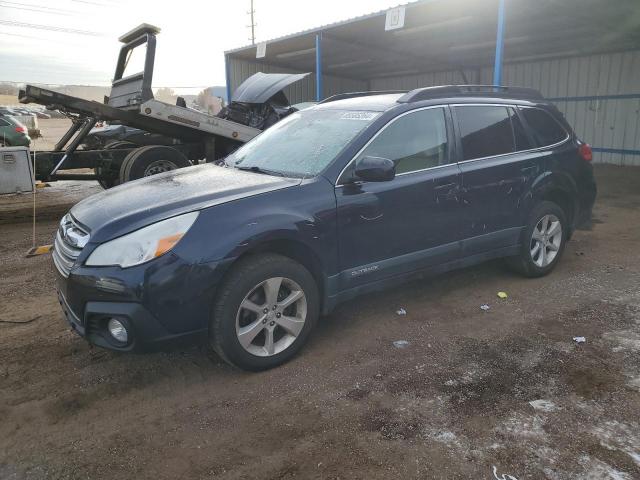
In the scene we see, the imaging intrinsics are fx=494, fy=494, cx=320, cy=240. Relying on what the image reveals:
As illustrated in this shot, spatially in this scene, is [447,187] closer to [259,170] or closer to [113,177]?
[259,170]

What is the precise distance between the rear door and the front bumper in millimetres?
2321

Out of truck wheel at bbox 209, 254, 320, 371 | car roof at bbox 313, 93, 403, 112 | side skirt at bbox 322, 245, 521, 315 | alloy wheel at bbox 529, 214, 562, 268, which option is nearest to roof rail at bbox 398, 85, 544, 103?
car roof at bbox 313, 93, 403, 112

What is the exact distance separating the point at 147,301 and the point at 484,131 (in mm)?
3160

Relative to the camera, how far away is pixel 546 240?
4.90m

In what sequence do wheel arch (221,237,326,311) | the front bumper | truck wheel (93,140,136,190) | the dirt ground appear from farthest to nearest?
truck wheel (93,140,136,190) < wheel arch (221,237,326,311) < the front bumper < the dirt ground

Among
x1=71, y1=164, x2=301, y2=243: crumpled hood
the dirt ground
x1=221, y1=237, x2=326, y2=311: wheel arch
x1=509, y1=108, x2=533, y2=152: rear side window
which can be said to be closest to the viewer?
the dirt ground

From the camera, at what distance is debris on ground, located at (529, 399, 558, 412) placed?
2768 mm

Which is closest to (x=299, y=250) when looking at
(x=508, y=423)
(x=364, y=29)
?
(x=508, y=423)

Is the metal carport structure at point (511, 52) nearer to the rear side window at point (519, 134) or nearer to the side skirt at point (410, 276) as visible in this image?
the rear side window at point (519, 134)

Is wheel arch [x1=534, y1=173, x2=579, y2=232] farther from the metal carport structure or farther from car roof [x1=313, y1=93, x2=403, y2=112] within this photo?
the metal carport structure

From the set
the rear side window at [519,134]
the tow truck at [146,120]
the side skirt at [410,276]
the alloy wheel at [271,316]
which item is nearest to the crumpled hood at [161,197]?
the alloy wheel at [271,316]

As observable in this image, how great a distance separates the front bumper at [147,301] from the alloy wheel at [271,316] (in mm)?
264

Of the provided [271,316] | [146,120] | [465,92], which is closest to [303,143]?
[271,316]

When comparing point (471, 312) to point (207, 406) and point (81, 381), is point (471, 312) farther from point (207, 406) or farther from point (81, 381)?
point (81, 381)
